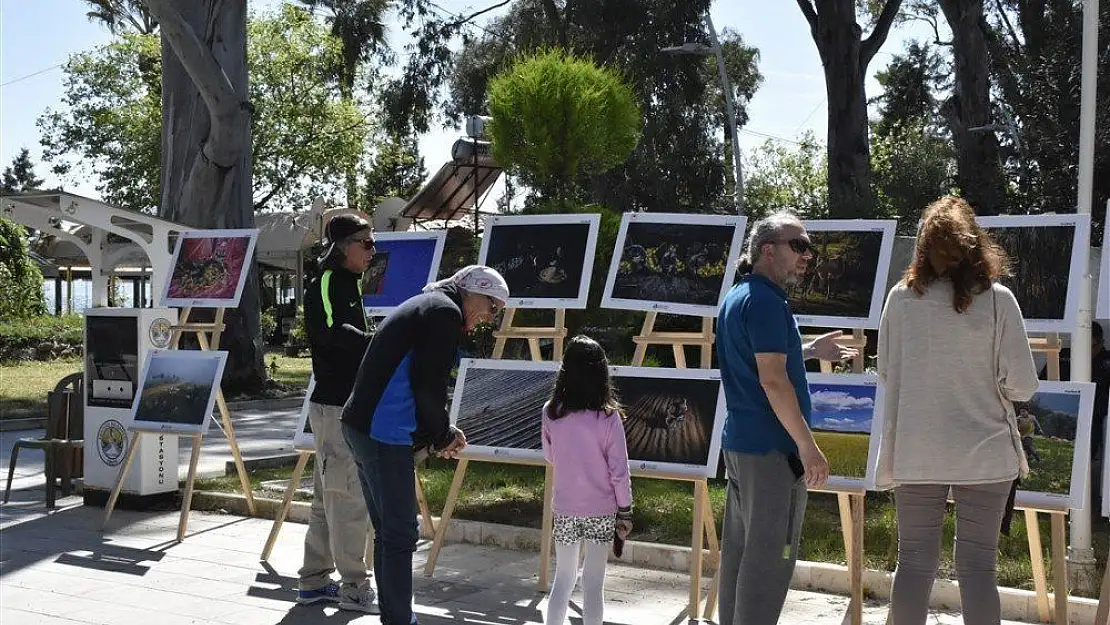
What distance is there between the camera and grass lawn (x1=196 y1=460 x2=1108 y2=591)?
6387 mm

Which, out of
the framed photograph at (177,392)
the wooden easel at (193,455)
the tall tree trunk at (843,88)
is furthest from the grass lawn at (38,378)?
the tall tree trunk at (843,88)

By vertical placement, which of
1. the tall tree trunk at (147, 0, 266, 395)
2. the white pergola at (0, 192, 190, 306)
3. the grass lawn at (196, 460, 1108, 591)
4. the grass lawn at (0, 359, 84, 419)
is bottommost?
the grass lawn at (0, 359, 84, 419)

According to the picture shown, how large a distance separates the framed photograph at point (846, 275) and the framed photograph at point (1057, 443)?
39.1 inches

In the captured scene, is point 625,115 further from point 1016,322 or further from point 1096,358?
point 1016,322

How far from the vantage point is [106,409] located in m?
8.59

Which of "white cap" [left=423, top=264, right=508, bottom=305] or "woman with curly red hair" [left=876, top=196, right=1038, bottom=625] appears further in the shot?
"white cap" [left=423, top=264, right=508, bottom=305]

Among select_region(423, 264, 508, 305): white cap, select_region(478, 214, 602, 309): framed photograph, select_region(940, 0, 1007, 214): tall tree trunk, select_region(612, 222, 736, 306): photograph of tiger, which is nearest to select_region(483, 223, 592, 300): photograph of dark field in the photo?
select_region(478, 214, 602, 309): framed photograph

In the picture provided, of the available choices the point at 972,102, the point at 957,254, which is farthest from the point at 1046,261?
the point at 972,102

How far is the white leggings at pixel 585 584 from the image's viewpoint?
4.68 metres

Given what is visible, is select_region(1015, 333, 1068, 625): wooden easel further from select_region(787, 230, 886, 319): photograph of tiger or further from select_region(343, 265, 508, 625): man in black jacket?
select_region(343, 265, 508, 625): man in black jacket

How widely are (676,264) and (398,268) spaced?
1914 mm

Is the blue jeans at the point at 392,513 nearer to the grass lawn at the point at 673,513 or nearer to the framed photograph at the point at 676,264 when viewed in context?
the framed photograph at the point at 676,264

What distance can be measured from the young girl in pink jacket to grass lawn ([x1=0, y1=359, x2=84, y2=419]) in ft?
42.2

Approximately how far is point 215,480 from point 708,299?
4.90 metres
